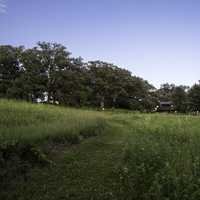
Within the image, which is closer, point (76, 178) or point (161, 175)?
point (161, 175)

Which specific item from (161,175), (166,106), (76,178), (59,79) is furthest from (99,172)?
(166,106)

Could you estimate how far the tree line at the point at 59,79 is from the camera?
36.0 meters

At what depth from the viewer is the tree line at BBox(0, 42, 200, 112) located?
118ft

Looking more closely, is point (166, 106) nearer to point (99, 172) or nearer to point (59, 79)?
point (59, 79)

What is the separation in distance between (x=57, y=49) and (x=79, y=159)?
36.4m

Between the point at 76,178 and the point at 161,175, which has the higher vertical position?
the point at 161,175

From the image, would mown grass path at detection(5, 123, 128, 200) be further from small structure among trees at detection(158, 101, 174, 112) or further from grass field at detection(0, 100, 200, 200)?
small structure among trees at detection(158, 101, 174, 112)

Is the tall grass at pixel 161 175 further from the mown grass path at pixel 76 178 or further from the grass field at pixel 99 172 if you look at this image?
the mown grass path at pixel 76 178

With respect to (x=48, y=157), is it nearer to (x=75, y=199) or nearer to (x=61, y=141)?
(x=61, y=141)

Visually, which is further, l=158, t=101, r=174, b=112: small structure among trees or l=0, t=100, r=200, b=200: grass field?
l=158, t=101, r=174, b=112: small structure among trees

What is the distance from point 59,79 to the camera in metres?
37.2

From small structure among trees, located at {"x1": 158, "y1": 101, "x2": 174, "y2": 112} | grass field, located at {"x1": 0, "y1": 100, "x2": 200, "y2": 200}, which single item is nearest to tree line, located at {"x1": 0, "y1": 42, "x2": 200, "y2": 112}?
small structure among trees, located at {"x1": 158, "y1": 101, "x2": 174, "y2": 112}

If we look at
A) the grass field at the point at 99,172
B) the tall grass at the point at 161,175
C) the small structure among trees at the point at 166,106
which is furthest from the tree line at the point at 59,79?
the tall grass at the point at 161,175

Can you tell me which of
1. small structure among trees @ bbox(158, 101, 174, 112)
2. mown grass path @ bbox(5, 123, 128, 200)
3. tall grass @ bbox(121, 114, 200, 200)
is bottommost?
mown grass path @ bbox(5, 123, 128, 200)
